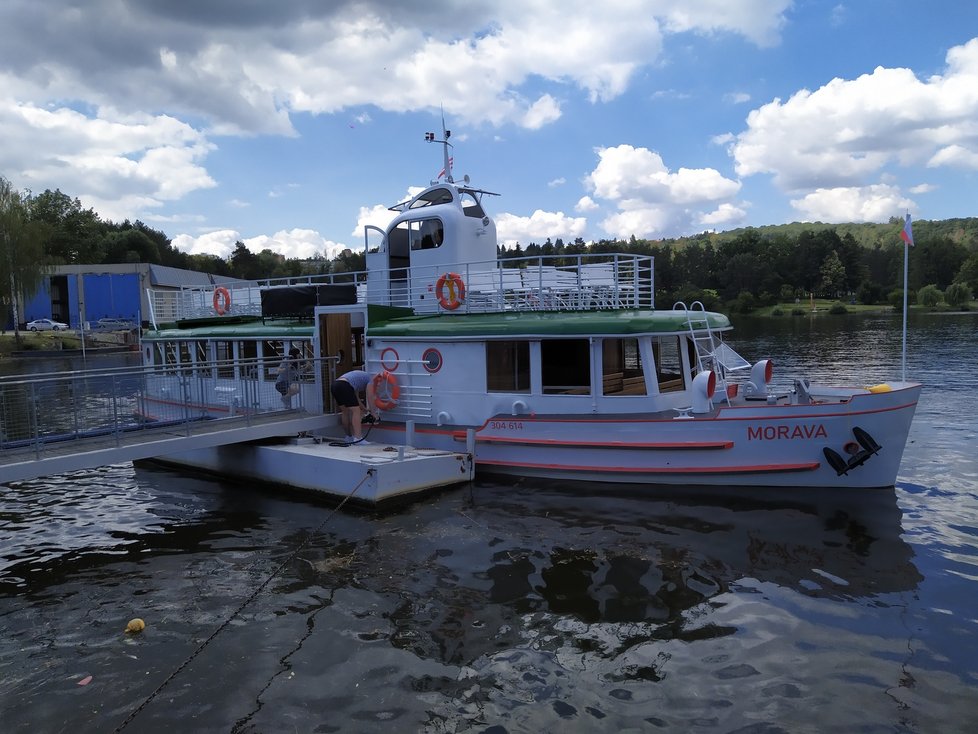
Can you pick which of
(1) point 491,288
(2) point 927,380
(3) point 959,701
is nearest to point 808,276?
(2) point 927,380

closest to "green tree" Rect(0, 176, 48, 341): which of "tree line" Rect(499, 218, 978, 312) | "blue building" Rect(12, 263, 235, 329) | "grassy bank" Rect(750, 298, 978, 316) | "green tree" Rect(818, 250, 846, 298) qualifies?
"blue building" Rect(12, 263, 235, 329)

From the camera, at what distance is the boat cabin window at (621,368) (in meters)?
12.5

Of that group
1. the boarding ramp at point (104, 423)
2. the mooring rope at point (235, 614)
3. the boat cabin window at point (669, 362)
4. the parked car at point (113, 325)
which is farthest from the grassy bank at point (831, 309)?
the mooring rope at point (235, 614)

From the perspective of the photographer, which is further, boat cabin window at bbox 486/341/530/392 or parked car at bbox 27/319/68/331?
parked car at bbox 27/319/68/331

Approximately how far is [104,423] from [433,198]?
9.01 metres

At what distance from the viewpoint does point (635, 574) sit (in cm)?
841

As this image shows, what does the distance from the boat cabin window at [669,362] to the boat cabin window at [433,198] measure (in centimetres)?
640

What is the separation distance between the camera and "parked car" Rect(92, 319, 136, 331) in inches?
2606

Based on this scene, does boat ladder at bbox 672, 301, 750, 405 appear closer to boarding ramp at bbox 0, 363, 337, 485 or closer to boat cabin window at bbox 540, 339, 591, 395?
boat cabin window at bbox 540, 339, 591, 395

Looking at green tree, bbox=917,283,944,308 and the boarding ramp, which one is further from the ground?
green tree, bbox=917,283,944,308

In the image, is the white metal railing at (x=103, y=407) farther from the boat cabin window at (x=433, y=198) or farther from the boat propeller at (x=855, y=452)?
the boat propeller at (x=855, y=452)

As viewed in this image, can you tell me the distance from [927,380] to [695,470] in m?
21.1

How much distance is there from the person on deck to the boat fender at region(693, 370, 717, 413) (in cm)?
656

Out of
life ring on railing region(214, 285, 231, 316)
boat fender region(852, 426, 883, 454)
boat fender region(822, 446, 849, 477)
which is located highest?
life ring on railing region(214, 285, 231, 316)
